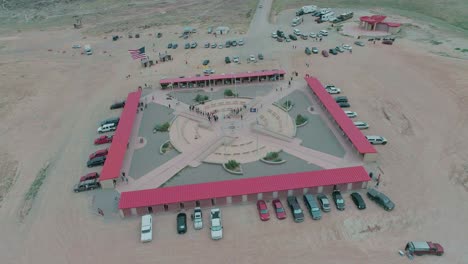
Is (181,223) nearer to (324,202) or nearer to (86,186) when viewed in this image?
(86,186)

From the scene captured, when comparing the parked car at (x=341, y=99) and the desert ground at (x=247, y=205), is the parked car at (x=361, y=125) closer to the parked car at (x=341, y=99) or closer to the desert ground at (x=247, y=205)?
the desert ground at (x=247, y=205)

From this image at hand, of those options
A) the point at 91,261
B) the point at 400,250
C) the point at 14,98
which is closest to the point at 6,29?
the point at 14,98

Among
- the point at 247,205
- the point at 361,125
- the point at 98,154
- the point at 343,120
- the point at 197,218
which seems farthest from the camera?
the point at 361,125

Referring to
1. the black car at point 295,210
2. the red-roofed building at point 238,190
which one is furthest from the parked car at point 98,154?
the black car at point 295,210

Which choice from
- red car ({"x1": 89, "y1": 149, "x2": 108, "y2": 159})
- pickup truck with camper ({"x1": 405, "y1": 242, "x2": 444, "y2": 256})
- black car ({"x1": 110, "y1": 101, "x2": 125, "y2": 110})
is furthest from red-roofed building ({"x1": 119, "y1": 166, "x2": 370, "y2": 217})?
black car ({"x1": 110, "y1": 101, "x2": 125, "y2": 110})

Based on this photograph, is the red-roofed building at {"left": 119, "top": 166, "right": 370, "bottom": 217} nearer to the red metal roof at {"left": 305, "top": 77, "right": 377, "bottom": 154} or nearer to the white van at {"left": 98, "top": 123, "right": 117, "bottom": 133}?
the red metal roof at {"left": 305, "top": 77, "right": 377, "bottom": 154}

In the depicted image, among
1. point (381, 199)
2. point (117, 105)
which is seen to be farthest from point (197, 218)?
point (117, 105)
